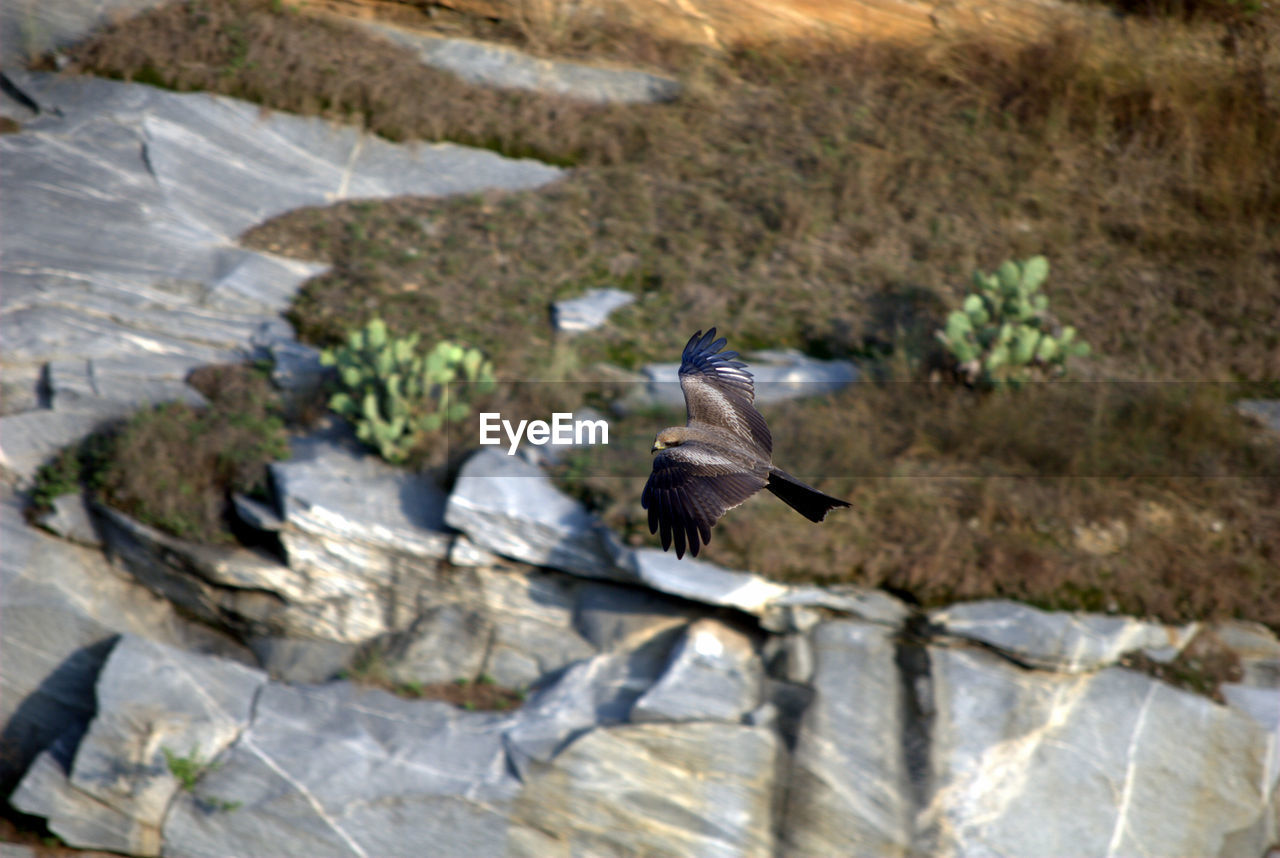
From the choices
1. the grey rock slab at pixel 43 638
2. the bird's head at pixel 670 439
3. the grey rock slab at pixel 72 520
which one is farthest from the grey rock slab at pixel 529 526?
the grey rock slab at pixel 72 520

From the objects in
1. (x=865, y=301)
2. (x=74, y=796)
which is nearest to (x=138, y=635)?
(x=74, y=796)

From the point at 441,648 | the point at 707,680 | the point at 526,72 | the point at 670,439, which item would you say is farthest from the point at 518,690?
the point at 526,72

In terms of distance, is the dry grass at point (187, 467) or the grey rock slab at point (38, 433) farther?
the grey rock slab at point (38, 433)

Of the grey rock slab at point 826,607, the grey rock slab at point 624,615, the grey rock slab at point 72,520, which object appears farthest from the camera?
the grey rock slab at point 72,520

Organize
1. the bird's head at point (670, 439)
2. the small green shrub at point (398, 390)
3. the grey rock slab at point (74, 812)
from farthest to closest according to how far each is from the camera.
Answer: the small green shrub at point (398, 390) → the grey rock slab at point (74, 812) → the bird's head at point (670, 439)

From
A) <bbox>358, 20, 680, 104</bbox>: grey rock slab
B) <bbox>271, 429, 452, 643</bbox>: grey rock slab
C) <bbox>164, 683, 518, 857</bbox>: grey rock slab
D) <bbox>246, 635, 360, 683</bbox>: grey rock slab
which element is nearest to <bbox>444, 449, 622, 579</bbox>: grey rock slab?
<bbox>271, 429, 452, 643</bbox>: grey rock slab

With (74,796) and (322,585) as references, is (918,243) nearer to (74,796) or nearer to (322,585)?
(322,585)

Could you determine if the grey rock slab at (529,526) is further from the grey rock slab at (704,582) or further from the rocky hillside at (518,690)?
the grey rock slab at (704,582)
